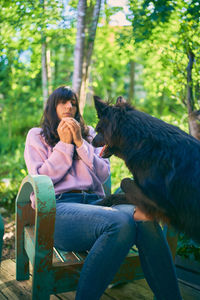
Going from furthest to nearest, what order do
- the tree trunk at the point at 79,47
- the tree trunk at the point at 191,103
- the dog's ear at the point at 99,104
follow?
the tree trunk at the point at 79,47
the tree trunk at the point at 191,103
the dog's ear at the point at 99,104

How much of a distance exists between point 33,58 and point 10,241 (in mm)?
2257

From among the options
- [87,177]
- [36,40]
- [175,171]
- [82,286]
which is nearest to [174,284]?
[82,286]

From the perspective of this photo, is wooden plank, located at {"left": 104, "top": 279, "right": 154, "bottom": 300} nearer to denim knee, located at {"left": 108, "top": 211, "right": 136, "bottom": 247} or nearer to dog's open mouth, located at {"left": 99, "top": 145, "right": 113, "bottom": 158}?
denim knee, located at {"left": 108, "top": 211, "right": 136, "bottom": 247}

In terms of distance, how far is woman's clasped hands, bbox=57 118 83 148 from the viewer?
5.70 feet

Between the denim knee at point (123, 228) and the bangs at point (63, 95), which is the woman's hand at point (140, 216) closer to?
the denim knee at point (123, 228)

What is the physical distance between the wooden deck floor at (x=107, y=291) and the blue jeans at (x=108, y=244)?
47 cm

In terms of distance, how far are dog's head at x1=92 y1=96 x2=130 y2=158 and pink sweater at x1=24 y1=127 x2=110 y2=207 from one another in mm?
239

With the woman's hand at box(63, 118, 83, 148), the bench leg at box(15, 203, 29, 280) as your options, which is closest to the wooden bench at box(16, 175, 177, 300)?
the bench leg at box(15, 203, 29, 280)

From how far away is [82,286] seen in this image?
127 cm

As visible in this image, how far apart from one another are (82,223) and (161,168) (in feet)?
1.64

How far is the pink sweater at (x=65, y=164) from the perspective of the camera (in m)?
1.69

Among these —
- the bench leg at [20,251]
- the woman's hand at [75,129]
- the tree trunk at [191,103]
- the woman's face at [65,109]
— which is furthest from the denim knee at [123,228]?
the tree trunk at [191,103]

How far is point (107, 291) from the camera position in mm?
1865

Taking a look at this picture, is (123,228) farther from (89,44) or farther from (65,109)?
(89,44)
